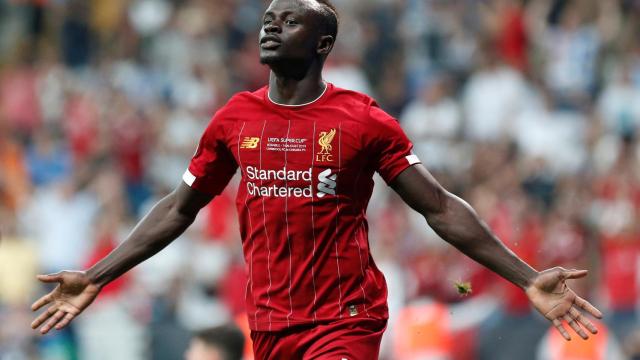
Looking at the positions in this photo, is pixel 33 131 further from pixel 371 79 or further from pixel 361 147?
pixel 361 147

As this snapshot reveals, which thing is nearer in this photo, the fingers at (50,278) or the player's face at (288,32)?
the player's face at (288,32)

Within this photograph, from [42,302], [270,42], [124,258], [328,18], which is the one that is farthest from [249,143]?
[42,302]

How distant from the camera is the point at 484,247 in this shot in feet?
20.6

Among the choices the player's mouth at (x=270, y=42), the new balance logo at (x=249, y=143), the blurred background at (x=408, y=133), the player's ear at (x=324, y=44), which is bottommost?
the blurred background at (x=408, y=133)

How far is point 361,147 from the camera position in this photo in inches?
242

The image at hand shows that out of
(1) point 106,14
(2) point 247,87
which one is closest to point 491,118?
(2) point 247,87

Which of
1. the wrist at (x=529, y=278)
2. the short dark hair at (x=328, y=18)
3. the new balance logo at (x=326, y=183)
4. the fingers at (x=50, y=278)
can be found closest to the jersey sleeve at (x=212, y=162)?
the new balance logo at (x=326, y=183)

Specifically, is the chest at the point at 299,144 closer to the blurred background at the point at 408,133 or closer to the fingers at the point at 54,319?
the fingers at the point at 54,319

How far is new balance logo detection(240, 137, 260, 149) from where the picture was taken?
245 inches

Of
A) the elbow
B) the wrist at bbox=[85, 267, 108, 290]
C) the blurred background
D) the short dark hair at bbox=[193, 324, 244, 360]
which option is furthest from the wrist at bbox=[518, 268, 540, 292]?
the blurred background

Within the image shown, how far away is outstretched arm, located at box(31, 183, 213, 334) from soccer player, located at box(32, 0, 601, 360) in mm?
133

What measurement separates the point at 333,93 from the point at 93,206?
8.80 m

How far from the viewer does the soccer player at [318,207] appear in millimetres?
6164

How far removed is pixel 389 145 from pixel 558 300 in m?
1.07
